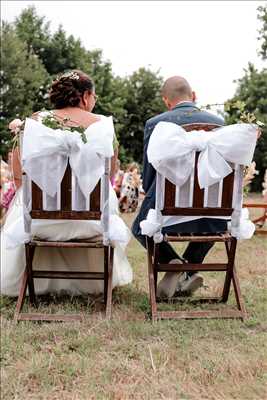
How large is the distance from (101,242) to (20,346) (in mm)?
969

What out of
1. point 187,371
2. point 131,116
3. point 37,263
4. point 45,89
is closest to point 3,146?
point 45,89

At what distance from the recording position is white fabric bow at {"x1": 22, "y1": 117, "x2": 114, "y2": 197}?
341cm

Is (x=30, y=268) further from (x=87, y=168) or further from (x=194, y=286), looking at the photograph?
(x=194, y=286)

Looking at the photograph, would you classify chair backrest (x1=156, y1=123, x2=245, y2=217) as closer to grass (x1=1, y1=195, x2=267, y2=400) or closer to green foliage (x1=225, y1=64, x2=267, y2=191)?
grass (x1=1, y1=195, x2=267, y2=400)

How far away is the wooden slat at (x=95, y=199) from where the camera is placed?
3.50 meters

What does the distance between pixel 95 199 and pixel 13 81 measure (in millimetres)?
24671

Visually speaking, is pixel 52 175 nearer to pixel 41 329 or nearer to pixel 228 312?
pixel 41 329

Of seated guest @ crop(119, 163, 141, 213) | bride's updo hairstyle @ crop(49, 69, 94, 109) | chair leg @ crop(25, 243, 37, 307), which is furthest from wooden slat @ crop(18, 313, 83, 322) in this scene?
seated guest @ crop(119, 163, 141, 213)

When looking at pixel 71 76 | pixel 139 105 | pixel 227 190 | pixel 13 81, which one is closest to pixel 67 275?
pixel 227 190

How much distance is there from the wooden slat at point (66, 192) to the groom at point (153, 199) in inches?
27.0

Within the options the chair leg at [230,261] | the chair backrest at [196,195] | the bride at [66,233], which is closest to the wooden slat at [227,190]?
the chair backrest at [196,195]

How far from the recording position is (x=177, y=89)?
4.14m

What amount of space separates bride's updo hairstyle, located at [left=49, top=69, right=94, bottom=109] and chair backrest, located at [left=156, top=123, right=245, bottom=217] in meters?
1.01

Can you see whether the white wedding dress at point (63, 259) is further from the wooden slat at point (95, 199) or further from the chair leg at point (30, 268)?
the wooden slat at point (95, 199)
